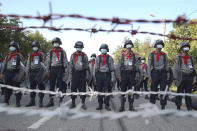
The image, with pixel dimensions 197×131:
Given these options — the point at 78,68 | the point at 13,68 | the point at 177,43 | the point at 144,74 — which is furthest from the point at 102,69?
the point at 177,43

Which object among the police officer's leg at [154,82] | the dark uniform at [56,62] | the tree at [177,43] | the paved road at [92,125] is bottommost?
the paved road at [92,125]

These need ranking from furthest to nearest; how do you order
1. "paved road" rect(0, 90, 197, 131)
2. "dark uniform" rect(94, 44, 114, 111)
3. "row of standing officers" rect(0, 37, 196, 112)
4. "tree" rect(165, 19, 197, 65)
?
"tree" rect(165, 19, 197, 65) < "dark uniform" rect(94, 44, 114, 111) < "row of standing officers" rect(0, 37, 196, 112) < "paved road" rect(0, 90, 197, 131)

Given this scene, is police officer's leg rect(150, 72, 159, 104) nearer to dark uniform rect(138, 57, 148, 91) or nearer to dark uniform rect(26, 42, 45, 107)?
dark uniform rect(26, 42, 45, 107)

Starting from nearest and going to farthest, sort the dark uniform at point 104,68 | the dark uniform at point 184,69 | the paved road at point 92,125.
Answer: the paved road at point 92,125, the dark uniform at point 184,69, the dark uniform at point 104,68

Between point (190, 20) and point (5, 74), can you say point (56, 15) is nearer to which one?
point (190, 20)

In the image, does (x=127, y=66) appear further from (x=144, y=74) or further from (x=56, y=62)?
(x=144, y=74)

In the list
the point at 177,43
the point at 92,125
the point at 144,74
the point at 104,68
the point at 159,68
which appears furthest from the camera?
the point at 177,43

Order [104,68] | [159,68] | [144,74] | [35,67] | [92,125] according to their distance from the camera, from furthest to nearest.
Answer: [144,74]
[35,67]
[104,68]
[159,68]
[92,125]

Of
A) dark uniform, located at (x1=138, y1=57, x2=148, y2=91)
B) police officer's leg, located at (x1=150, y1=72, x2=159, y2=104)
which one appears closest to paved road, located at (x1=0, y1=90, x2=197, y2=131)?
police officer's leg, located at (x1=150, y1=72, x2=159, y2=104)

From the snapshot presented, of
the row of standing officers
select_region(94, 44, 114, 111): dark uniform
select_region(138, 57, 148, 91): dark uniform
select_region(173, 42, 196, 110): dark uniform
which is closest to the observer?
select_region(173, 42, 196, 110): dark uniform

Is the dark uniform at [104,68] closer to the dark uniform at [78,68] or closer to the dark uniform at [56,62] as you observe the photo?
the dark uniform at [78,68]

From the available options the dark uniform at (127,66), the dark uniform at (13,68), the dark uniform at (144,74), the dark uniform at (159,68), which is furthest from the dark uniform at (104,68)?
the dark uniform at (144,74)

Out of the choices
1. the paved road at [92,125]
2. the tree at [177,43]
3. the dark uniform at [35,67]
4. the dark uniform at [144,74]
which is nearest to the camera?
the paved road at [92,125]

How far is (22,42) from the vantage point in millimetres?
27734
